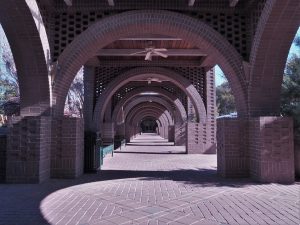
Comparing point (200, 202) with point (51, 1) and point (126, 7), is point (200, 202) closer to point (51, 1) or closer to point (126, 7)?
point (126, 7)

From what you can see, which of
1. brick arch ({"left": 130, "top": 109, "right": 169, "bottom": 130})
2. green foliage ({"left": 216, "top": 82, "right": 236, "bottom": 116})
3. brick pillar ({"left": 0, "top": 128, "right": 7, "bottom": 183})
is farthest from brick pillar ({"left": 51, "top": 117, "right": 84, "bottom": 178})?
green foliage ({"left": 216, "top": 82, "right": 236, "bottom": 116})

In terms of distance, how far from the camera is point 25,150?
7.24m

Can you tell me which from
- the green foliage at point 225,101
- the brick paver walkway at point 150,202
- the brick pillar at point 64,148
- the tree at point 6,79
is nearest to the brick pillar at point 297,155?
the brick paver walkway at point 150,202

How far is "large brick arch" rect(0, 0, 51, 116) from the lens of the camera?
7.00 meters

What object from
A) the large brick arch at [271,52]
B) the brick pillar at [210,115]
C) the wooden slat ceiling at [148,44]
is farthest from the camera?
the brick pillar at [210,115]

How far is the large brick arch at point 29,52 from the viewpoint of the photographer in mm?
7000

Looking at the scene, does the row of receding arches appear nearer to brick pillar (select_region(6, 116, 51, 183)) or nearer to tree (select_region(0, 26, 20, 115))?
brick pillar (select_region(6, 116, 51, 183))

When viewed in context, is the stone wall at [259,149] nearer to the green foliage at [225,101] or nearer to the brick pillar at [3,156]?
the brick pillar at [3,156]

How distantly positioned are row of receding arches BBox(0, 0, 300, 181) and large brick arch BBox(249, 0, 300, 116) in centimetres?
2

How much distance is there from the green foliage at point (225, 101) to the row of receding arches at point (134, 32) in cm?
3512

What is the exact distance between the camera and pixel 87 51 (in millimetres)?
8531

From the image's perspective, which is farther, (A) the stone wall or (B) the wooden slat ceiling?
(B) the wooden slat ceiling

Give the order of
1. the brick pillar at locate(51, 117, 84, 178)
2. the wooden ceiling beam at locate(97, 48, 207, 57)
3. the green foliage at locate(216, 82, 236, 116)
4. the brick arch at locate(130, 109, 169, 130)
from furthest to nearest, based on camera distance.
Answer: the green foliage at locate(216, 82, 236, 116), the brick arch at locate(130, 109, 169, 130), the wooden ceiling beam at locate(97, 48, 207, 57), the brick pillar at locate(51, 117, 84, 178)

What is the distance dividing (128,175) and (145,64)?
23.4 feet
